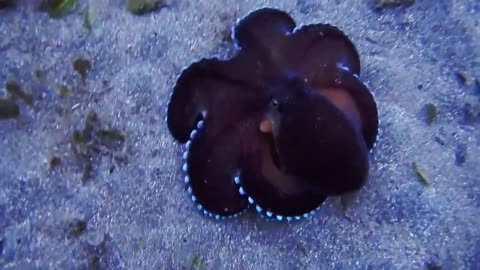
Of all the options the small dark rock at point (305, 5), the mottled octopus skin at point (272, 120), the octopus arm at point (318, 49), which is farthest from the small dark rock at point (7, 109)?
the small dark rock at point (305, 5)

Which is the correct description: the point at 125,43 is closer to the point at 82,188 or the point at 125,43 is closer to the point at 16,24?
the point at 16,24

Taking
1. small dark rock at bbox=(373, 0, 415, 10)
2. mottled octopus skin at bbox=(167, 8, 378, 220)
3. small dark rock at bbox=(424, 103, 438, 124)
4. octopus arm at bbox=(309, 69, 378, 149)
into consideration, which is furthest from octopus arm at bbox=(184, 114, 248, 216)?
small dark rock at bbox=(373, 0, 415, 10)

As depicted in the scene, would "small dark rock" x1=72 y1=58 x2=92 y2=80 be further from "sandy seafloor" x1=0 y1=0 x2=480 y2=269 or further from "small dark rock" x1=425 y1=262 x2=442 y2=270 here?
"small dark rock" x1=425 y1=262 x2=442 y2=270

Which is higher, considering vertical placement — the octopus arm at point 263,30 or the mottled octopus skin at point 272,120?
the octopus arm at point 263,30

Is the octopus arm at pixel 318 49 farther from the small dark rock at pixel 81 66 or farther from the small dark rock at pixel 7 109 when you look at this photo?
the small dark rock at pixel 7 109

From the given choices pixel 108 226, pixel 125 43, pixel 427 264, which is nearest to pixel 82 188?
pixel 108 226

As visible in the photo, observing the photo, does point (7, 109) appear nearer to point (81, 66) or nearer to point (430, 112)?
point (81, 66)

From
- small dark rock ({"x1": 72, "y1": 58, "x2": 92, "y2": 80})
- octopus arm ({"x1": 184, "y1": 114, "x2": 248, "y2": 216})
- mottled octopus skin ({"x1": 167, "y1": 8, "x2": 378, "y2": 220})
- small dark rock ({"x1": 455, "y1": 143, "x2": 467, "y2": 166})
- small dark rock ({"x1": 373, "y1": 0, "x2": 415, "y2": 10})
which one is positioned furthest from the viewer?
small dark rock ({"x1": 373, "y1": 0, "x2": 415, "y2": 10})

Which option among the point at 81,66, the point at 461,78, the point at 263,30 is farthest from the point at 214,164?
the point at 461,78
